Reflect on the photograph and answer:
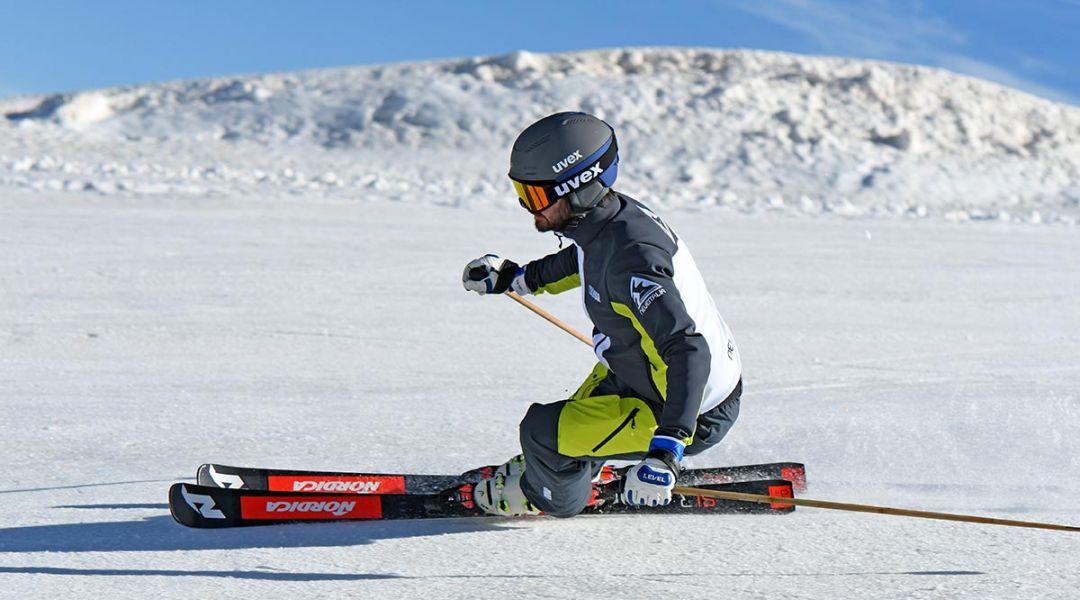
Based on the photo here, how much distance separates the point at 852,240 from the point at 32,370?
10047 mm

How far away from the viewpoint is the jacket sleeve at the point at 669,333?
3119 mm

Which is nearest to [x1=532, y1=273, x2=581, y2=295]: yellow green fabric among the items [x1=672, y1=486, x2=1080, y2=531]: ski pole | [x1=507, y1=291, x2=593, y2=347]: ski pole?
[x1=507, y1=291, x2=593, y2=347]: ski pole

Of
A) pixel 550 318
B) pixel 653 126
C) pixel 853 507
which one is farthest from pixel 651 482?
pixel 653 126

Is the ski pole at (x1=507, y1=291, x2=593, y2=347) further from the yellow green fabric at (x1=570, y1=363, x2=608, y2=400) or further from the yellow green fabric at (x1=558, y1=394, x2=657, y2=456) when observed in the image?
the yellow green fabric at (x1=558, y1=394, x2=657, y2=456)

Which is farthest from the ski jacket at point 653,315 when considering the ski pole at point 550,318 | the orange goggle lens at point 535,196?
the ski pole at point 550,318

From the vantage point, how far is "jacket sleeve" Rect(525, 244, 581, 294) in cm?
418

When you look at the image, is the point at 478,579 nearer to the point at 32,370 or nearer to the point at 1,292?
the point at 32,370

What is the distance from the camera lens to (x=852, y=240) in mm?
13438

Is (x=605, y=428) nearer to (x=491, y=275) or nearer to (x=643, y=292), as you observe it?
(x=643, y=292)

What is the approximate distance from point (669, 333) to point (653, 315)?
7 cm

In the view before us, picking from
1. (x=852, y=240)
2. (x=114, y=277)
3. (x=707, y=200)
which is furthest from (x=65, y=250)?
(x=707, y=200)

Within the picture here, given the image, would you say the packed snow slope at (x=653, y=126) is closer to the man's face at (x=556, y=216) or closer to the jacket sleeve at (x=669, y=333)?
the man's face at (x=556, y=216)

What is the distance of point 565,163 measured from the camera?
334 cm

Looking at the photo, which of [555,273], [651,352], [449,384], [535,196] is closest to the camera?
[651,352]
